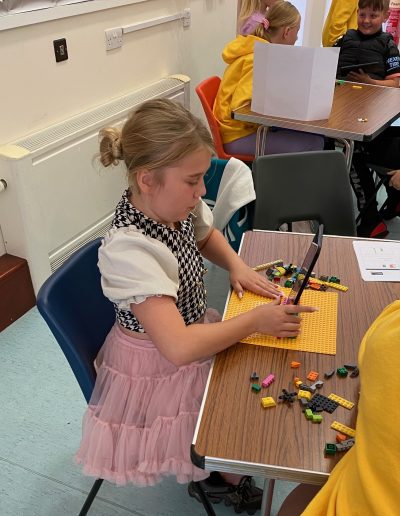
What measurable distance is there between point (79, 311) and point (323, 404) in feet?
1.91

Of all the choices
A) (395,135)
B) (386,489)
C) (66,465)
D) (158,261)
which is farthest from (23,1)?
(395,135)

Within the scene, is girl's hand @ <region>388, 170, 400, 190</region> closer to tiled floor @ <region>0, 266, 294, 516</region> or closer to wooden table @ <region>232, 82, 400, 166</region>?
wooden table @ <region>232, 82, 400, 166</region>

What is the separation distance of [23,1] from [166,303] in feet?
5.15

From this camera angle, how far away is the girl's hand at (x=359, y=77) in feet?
10.8

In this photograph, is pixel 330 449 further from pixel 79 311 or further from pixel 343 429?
pixel 79 311

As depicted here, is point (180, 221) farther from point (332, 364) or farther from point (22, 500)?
point (22, 500)

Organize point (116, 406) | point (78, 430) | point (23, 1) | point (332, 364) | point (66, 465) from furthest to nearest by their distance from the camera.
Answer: point (23, 1) → point (78, 430) → point (66, 465) → point (116, 406) → point (332, 364)

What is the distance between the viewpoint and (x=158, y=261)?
1083 mm

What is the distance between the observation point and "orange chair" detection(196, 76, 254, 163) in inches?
107

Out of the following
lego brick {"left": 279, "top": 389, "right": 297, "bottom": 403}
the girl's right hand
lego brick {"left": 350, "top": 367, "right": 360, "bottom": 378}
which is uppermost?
the girl's right hand

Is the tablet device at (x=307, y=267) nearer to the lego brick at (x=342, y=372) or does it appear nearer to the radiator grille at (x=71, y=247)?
the lego brick at (x=342, y=372)

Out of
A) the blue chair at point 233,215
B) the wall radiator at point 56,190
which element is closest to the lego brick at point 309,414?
the blue chair at point 233,215

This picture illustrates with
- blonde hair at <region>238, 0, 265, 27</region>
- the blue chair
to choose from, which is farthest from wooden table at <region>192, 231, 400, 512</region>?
blonde hair at <region>238, 0, 265, 27</region>

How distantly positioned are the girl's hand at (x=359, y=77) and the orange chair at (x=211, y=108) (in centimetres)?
95
